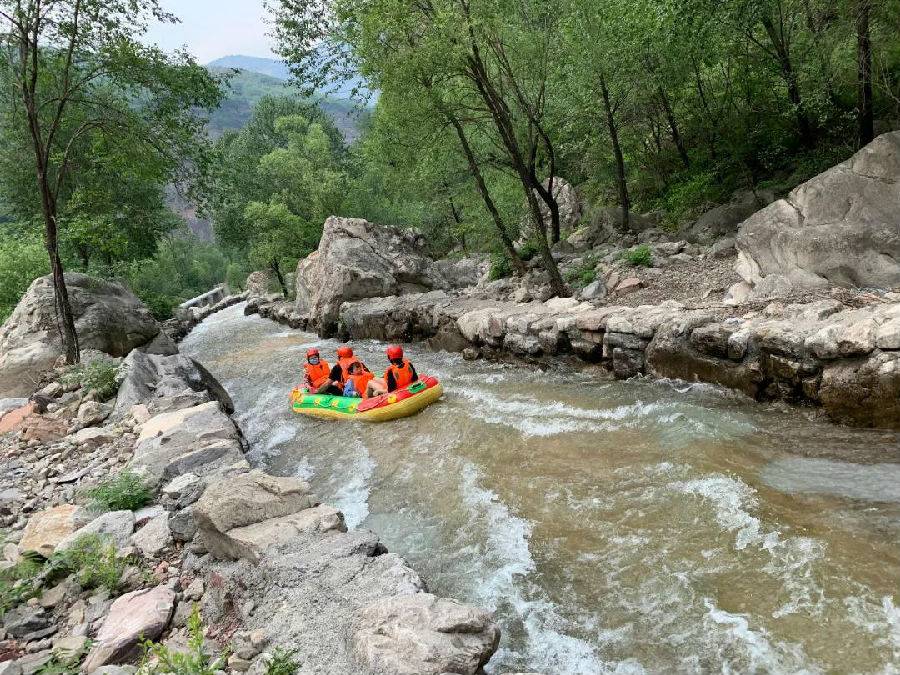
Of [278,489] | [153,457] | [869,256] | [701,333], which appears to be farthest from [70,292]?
[869,256]

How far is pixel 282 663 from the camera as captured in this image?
2.56 m

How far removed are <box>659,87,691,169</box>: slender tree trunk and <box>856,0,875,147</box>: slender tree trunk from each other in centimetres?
542

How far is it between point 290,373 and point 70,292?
6.30 metres

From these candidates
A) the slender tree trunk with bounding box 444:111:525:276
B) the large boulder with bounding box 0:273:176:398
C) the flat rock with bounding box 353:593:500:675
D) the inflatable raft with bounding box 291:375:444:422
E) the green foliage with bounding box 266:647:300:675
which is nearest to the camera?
the flat rock with bounding box 353:593:500:675

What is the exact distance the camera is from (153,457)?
19.0ft

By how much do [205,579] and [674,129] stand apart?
17013 mm

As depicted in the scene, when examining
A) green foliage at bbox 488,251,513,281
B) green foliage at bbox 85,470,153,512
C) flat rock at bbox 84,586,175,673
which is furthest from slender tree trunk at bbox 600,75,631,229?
flat rock at bbox 84,586,175,673

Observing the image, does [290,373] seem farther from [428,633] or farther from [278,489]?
[428,633]

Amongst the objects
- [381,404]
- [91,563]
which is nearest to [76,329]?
[381,404]

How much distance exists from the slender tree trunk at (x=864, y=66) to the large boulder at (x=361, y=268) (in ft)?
43.7

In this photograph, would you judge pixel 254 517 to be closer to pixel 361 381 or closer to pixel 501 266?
pixel 361 381

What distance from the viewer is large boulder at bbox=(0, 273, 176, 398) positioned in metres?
10.9

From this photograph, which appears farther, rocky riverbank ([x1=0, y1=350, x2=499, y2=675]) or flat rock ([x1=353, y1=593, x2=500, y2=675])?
rocky riverbank ([x1=0, y1=350, x2=499, y2=675])

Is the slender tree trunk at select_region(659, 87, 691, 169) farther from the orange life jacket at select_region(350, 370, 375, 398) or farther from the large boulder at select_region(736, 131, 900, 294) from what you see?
the orange life jacket at select_region(350, 370, 375, 398)
